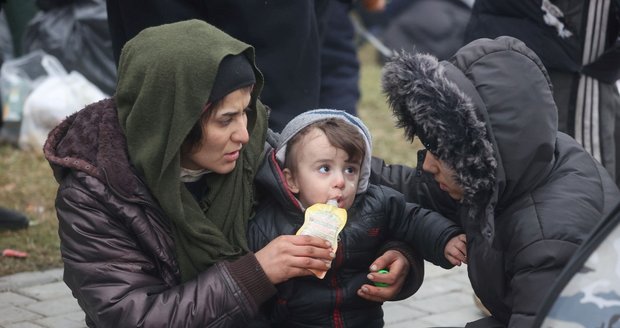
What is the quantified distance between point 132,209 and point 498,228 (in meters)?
0.94

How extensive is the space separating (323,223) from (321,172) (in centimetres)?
17

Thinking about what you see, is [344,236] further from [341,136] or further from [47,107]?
[47,107]

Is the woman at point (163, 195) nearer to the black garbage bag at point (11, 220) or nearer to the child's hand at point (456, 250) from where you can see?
the child's hand at point (456, 250)

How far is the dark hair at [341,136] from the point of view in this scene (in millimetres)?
2928

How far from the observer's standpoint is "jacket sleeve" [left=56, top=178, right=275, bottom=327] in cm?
268

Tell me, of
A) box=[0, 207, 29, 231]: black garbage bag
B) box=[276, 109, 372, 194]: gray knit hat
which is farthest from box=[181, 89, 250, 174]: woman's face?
box=[0, 207, 29, 231]: black garbage bag

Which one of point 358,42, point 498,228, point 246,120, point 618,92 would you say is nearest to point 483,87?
point 498,228

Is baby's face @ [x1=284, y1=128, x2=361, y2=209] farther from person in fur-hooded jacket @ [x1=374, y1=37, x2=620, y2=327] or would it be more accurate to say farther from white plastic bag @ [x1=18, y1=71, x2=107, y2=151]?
white plastic bag @ [x1=18, y1=71, x2=107, y2=151]

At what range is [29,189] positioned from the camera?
5.53m

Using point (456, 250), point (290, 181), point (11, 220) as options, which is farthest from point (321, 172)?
point (11, 220)

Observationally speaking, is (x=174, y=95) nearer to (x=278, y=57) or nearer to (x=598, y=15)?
(x=278, y=57)

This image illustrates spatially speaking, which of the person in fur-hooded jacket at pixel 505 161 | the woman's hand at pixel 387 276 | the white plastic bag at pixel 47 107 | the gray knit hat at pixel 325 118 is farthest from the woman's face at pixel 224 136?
the white plastic bag at pixel 47 107

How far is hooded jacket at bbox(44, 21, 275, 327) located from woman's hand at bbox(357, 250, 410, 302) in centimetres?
33

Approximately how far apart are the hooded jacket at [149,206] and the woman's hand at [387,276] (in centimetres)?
33
